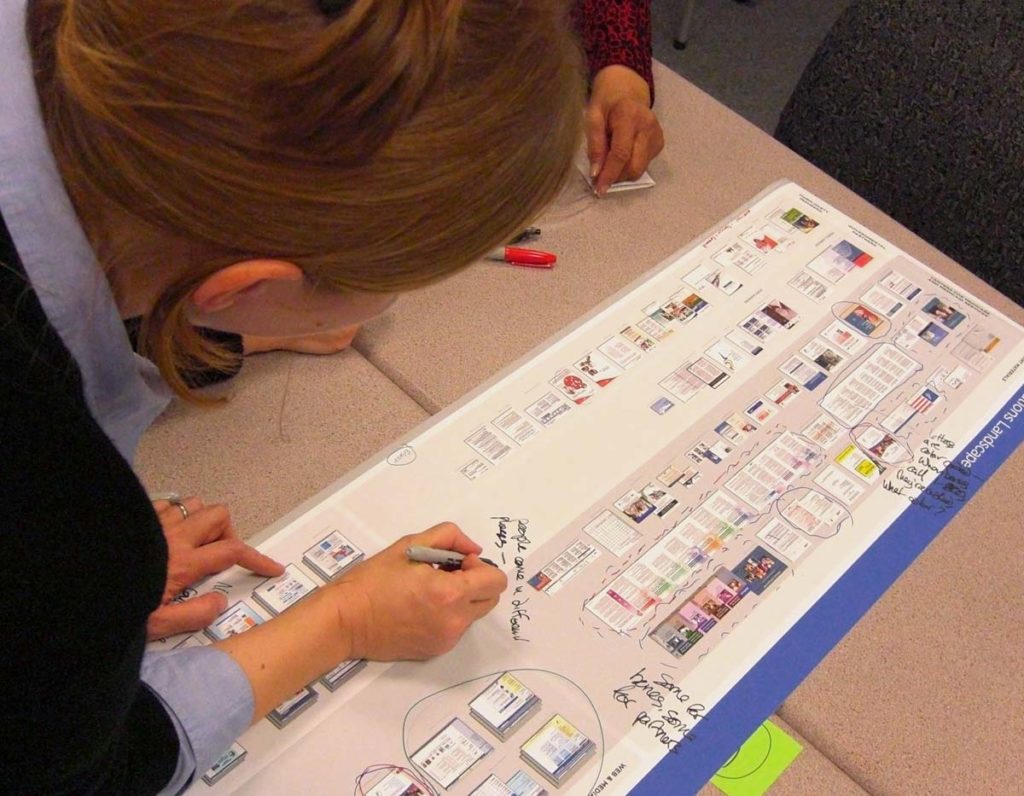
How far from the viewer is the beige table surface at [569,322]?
2.41 ft

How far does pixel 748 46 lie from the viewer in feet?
8.61

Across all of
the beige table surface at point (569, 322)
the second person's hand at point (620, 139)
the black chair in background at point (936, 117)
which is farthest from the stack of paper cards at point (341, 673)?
the black chair in background at point (936, 117)

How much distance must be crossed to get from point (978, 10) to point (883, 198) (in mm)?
245

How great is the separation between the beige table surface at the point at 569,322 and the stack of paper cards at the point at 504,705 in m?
0.15

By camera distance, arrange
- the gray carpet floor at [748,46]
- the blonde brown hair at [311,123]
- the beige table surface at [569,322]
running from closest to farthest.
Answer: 1. the blonde brown hair at [311,123]
2. the beige table surface at [569,322]
3. the gray carpet floor at [748,46]

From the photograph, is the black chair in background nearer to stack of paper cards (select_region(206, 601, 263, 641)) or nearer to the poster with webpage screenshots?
the poster with webpage screenshots

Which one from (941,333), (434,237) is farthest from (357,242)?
(941,333)

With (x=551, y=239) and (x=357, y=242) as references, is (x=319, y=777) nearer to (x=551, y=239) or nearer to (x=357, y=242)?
(x=357, y=242)

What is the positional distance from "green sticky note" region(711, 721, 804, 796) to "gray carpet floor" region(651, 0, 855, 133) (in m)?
1.91

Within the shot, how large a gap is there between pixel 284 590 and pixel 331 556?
0.14 feet

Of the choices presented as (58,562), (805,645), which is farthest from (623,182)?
(58,562)

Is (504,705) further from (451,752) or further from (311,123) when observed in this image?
(311,123)

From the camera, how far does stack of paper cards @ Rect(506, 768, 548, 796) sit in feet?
2.20

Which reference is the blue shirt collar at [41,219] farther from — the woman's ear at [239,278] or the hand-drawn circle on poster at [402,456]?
the hand-drawn circle on poster at [402,456]
